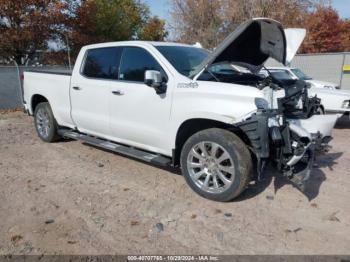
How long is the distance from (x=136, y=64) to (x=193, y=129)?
4.37ft

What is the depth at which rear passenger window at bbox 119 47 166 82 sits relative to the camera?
15.7 feet

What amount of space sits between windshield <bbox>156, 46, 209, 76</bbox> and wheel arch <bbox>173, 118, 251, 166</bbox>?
2.19 feet

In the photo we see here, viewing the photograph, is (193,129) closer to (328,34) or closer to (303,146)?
(303,146)

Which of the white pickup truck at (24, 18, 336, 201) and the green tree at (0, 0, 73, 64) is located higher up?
the green tree at (0, 0, 73, 64)

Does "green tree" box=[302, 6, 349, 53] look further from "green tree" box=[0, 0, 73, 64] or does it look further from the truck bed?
the truck bed

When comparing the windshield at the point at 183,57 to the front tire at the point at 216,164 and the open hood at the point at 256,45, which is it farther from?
the front tire at the point at 216,164

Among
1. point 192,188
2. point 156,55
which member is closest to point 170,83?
point 156,55

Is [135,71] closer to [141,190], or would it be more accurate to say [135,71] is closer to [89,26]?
[141,190]

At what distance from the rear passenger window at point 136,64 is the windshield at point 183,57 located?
20cm

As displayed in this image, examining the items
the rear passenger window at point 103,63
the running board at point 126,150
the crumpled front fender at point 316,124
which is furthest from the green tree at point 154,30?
the crumpled front fender at point 316,124

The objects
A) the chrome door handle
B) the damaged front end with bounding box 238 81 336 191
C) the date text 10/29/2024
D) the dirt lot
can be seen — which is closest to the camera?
the date text 10/29/2024

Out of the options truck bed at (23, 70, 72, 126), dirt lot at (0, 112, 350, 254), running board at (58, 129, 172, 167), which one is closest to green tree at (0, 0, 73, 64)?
truck bed at (23, 70, 72, 126)

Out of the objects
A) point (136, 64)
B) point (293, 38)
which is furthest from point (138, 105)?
point (293, 38)

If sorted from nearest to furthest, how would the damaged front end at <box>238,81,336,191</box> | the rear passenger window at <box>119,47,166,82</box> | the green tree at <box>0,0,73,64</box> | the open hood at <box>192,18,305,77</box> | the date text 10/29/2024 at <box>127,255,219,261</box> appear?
the date text 10/29/2024 at <box>127,255,219,261</box> < the damaged front end at <box>238,81,336,191</box> < the open hood at <box>192,18,305,77</box> < the rear passenger window at <box>119,47,166,82</box> < the green tree at <box>0,0,73,64</box>
